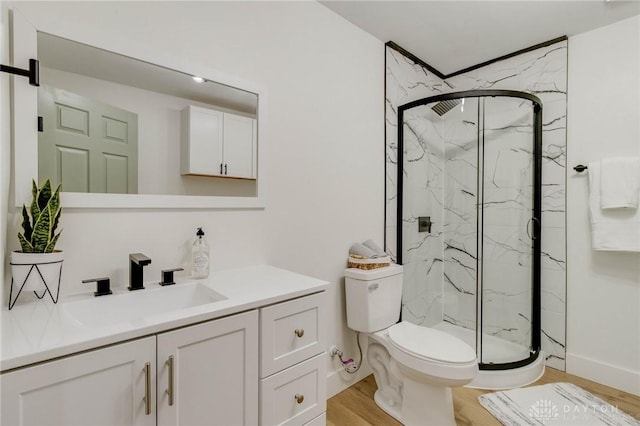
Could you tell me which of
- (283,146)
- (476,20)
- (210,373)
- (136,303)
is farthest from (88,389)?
(476,20)

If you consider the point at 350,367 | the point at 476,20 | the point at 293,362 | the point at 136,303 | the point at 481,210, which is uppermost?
the point at 476,20

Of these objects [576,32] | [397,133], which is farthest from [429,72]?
[576,32]

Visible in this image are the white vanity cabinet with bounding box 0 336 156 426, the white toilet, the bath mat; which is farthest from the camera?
the bath mat

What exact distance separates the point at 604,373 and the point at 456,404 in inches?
43.8

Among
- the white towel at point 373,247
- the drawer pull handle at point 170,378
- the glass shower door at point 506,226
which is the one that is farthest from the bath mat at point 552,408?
the drawer pull handle at point 170,378

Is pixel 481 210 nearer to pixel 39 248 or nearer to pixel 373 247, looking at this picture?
pixel 373 247

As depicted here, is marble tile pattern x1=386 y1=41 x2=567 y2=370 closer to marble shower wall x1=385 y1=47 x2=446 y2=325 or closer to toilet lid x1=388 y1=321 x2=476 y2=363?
marble shower wall x1=385 y1=47 x2=446 y2=325

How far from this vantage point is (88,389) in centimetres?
77

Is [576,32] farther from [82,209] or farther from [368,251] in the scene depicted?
[82,209]

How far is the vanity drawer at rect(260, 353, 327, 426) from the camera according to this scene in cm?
113

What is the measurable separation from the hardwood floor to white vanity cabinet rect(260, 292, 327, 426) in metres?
0.54

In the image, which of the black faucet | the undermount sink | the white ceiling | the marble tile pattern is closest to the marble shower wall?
the marble tile pattern

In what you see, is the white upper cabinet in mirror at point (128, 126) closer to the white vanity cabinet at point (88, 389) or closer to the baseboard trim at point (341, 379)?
the white vanity cabinet at point (88, 389)

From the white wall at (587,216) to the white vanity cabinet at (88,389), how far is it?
265 centimetres
